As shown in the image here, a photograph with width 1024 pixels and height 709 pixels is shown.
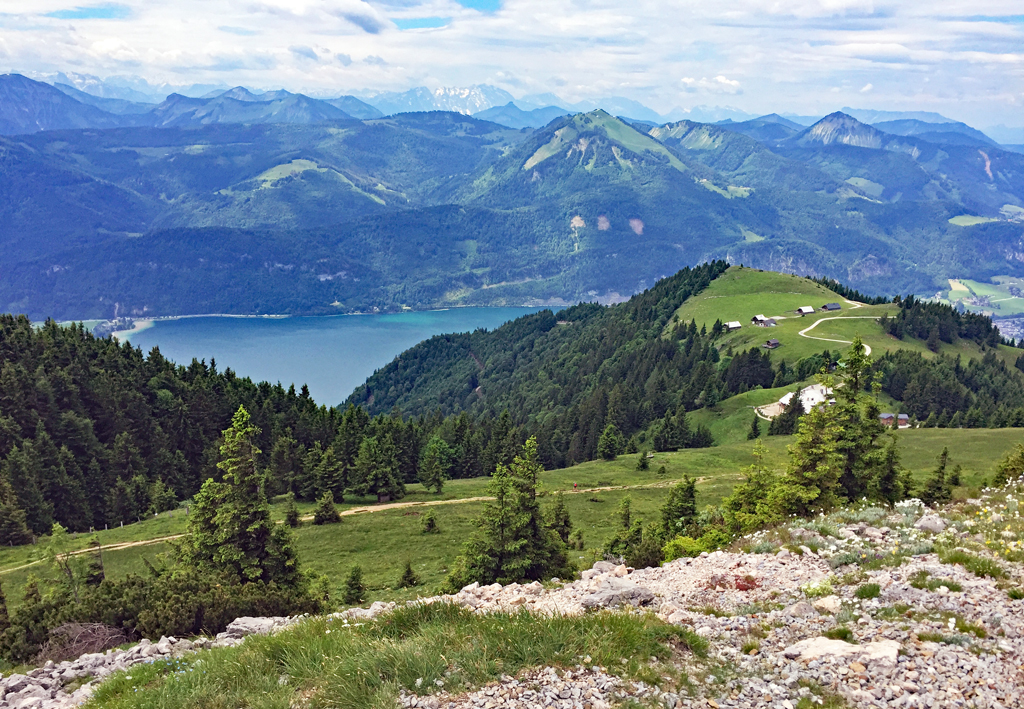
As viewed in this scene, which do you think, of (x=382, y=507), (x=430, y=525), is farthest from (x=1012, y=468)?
(x=382, y=507)

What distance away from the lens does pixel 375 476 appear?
72.2 m

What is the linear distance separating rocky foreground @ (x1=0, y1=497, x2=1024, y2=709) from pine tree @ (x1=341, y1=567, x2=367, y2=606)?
1615cm

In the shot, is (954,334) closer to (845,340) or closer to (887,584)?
(845,340)

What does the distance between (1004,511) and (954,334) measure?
179 meters

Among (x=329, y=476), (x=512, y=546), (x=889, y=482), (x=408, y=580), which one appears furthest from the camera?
(x=329, y=476)

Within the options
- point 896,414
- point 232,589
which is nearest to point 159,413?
point 232,589

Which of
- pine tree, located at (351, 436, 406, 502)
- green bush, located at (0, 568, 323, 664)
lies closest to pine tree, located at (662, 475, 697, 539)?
green bush, located at (0, 568, 323, 664)

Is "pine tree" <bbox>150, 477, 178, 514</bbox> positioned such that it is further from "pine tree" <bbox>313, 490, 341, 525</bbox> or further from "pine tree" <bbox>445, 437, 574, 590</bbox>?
"pine tree" <bbox>445, 437, 574, 590</bbox>

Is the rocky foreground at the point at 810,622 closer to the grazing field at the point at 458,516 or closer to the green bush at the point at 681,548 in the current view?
the green bush at the point at 681,548

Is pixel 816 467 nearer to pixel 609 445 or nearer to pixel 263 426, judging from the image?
pixel 609 445

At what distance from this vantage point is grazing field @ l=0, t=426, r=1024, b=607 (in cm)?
4834

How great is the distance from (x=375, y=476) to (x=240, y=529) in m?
38.5

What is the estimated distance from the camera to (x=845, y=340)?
505 ft

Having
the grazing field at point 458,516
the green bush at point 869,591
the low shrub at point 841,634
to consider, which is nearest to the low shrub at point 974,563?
the green bush at point 869,591
